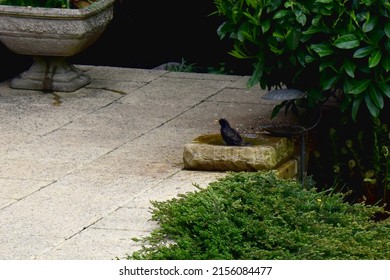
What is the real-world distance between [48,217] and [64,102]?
299 centimetres

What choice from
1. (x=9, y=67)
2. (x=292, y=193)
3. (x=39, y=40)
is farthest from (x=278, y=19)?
(x=9, y=67)

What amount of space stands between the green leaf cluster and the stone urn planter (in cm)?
214

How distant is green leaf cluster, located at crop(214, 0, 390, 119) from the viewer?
724 centimetres

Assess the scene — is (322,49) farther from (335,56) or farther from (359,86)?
(359,86)

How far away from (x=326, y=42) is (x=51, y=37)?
Result: 9.58 ft

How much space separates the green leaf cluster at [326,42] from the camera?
7.24 meters

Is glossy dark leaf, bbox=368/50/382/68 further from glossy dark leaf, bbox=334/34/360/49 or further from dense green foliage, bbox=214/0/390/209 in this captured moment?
glossy dark leaf, bbox=334/34/360/49

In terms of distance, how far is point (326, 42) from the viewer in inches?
291

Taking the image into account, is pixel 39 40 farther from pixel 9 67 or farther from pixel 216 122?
pixel 216 122

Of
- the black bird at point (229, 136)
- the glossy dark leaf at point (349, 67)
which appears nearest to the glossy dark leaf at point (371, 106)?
the glossy dark leaf at point (349, 67)

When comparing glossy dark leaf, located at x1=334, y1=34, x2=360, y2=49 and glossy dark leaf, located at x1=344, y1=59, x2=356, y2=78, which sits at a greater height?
glossy dark leaf, located at x1=334, y1=34, x2=360, y2=49

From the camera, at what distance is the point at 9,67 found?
10328 mm

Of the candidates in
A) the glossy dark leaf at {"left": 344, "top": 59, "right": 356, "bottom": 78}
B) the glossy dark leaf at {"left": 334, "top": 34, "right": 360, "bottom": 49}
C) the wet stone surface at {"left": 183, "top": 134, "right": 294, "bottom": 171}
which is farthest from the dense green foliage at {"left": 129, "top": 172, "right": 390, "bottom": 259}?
the glossy dark leaf at {"left": 334, "top": 34, "right": 360, "bottom": 49}

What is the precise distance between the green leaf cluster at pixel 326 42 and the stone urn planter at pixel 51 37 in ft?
7.03
